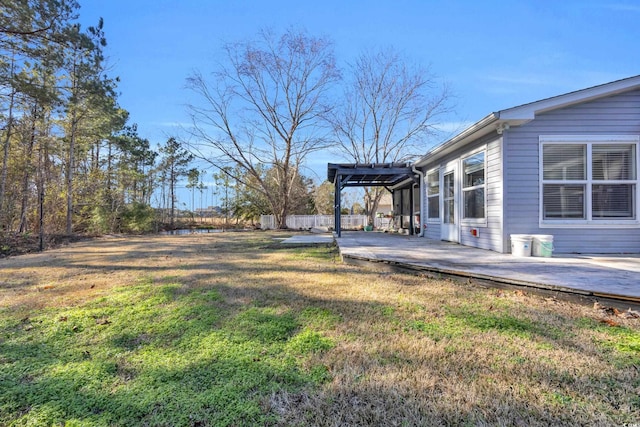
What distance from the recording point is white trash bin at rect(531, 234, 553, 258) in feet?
16.2

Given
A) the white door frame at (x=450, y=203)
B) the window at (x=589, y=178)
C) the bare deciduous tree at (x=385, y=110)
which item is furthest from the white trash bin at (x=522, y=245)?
the bare deciduous tree at (x=385, y=110)

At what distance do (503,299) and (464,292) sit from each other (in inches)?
15.1

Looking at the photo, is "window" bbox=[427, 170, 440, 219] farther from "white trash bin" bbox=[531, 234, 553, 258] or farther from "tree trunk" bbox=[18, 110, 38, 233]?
"tree trunk" bbox=[18, 110, 38, 233]

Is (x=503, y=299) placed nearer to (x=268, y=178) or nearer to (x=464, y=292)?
(x=464, y=292)

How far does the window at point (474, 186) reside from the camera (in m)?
6.17

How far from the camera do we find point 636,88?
5.27 metres

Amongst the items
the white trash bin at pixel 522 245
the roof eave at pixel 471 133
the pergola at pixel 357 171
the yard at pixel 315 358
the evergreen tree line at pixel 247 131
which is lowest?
the yard at pixel 315 358

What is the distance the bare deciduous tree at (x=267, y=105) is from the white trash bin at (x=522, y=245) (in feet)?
44.7

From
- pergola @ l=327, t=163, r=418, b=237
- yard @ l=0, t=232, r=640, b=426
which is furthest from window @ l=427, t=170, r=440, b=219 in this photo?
yard @ l=0, t=232, r=640, b=426

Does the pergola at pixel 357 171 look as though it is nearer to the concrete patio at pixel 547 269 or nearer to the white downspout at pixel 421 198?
the white downspout at pixel 421 198

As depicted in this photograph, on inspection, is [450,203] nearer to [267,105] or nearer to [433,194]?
[433,194]

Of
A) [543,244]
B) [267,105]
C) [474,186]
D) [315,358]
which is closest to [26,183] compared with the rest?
[267,105]

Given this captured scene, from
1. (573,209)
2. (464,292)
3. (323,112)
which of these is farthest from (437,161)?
(323,112)

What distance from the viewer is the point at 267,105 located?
17.0 m
